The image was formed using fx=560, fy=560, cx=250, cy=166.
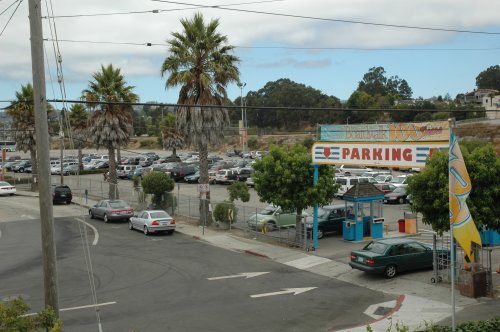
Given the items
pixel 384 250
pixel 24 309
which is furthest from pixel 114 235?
pixel 24 309

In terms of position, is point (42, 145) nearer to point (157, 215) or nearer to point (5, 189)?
point (157, 215)

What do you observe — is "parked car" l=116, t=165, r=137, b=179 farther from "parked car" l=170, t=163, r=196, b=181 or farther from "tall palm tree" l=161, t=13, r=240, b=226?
"tall palm tree" l=161, t=13, r=240, b=226

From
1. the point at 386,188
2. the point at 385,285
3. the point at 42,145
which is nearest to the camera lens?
the point at 42,145

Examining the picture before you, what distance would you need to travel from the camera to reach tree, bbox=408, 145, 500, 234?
54.1 ft

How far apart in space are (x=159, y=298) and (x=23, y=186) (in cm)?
4490

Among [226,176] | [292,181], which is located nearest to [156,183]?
[292,181]

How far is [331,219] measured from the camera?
90.1 ft

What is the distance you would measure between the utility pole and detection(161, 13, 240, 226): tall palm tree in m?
19.5

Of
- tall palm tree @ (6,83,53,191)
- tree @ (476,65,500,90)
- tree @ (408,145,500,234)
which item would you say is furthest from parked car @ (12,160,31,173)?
tree @ (476,65,500,90)

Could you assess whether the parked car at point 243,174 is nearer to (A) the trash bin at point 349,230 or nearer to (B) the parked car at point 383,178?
(B) the parked car at point 383,178

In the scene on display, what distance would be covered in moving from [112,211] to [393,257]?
19.5 m

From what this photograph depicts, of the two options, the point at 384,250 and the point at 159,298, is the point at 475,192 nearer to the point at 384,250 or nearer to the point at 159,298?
the point at 384,250

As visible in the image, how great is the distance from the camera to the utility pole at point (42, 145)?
9.93 metres

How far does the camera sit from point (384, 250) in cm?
1908
